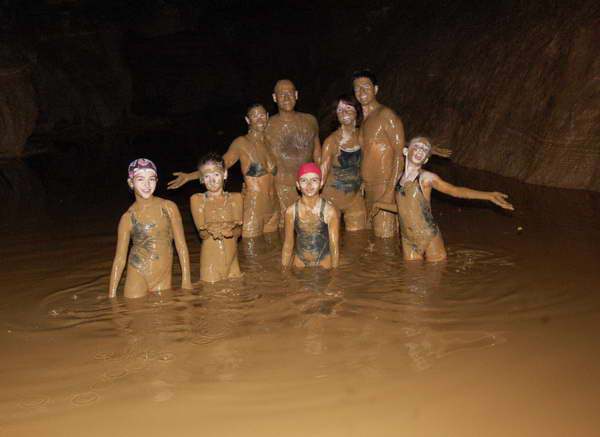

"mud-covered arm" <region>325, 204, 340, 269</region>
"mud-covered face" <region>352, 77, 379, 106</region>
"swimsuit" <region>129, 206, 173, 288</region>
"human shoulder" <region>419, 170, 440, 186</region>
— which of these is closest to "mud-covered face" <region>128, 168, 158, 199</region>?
"swimsuit" <region>129, 206, 173, 288</region>

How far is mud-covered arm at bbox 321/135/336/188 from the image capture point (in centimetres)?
701

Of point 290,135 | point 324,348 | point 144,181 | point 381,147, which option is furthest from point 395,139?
point 324,348

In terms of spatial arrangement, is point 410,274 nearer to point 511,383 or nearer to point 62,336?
point 511,383

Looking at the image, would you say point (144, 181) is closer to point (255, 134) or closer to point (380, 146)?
point (255, 134)

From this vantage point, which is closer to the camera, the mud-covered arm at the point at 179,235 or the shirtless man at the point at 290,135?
the mud-covered arm at the point at 179,235

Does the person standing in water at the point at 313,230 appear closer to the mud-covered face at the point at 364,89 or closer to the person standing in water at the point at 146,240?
the person standing in water at the point at 146,240

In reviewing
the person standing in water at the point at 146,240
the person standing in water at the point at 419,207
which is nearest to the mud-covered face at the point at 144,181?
the person standing in water at the point at 146,240

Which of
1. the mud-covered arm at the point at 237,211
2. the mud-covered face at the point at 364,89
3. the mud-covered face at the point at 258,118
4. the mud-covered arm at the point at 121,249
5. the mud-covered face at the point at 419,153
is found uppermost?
the mud-covered face at the point at 364,89

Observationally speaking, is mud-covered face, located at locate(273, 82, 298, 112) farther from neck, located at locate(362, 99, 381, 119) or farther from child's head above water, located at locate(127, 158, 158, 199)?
child's head above water, located at locate(127, 158, 158, 199)

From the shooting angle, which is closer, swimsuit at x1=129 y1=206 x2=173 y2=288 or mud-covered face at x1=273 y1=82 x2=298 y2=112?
swimsuit at x1=129 y1=206 x2=173 y2=288

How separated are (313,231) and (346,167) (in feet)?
5.74

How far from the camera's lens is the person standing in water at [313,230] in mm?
5402

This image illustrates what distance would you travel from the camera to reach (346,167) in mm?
7020

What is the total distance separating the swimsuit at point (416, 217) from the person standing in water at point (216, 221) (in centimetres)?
139
